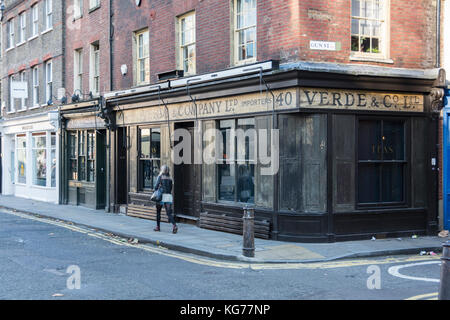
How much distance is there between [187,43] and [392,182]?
687cm

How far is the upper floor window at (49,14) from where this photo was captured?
23656 millimetres

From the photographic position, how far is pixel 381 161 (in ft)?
41.2

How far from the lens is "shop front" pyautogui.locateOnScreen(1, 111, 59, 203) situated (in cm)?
2317

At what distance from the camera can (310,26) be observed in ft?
38.2

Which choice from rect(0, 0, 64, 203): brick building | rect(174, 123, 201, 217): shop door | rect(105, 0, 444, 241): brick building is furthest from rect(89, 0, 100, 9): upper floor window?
rect(174, 123, 201, 217): shop door

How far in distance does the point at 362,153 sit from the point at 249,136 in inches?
106

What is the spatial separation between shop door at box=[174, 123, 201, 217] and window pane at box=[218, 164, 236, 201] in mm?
977

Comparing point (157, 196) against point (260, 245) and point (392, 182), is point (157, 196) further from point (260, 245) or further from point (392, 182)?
point (392, 182)

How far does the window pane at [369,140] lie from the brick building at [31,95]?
14024 millimetres

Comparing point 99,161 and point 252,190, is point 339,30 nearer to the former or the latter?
point 252,190

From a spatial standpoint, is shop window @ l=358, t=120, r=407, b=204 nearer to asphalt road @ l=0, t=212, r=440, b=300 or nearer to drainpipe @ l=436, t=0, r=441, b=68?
drainpipe @ l=436, t=0, r=441, b=68

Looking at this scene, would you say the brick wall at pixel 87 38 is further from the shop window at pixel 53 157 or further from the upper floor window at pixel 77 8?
the shop window at pixel 53 157

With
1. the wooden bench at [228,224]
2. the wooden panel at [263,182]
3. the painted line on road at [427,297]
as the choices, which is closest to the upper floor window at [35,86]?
the wooden bench at [228,224]

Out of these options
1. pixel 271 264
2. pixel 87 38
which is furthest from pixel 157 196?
pixel 87 38
